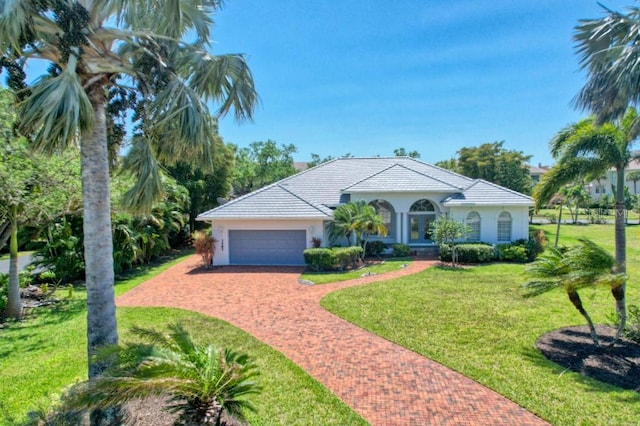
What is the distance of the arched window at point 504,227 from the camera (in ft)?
70.7

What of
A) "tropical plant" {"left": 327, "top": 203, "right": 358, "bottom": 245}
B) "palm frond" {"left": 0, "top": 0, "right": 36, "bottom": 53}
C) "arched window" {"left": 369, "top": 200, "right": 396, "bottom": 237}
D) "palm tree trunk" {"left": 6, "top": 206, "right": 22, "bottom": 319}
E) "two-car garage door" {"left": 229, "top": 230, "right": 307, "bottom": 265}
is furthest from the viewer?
"arched window" {"left": 369, "top": 200, "right": 396, "bottom": 237}

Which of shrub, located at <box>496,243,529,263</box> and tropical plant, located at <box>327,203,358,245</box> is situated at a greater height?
tropical plant, located at <box>327,203,358,245</box>

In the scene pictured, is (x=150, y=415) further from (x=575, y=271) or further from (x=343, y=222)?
(x=343, y=222)

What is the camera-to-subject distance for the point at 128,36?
5.41 metres

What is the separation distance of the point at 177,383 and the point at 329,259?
44.4 feet

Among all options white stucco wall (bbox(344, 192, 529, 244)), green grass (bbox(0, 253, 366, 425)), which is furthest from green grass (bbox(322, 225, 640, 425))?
white stucco wall (bbox(344, 192, 529, 244))

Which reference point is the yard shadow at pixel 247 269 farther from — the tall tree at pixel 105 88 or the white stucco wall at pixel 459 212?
the tall tree at pixel 105 88

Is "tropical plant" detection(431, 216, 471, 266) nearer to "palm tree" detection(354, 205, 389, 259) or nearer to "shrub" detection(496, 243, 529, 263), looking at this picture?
"shrub" detection(496, 243, 529, 263)

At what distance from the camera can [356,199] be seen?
22.4 meters

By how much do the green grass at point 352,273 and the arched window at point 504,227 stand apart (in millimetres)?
6516

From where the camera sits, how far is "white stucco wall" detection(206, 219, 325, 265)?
19.8 metres

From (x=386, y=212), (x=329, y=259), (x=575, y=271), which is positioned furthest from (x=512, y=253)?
(x=575, y=271)

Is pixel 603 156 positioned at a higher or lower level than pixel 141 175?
higher

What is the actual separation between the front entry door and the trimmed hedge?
646cm
